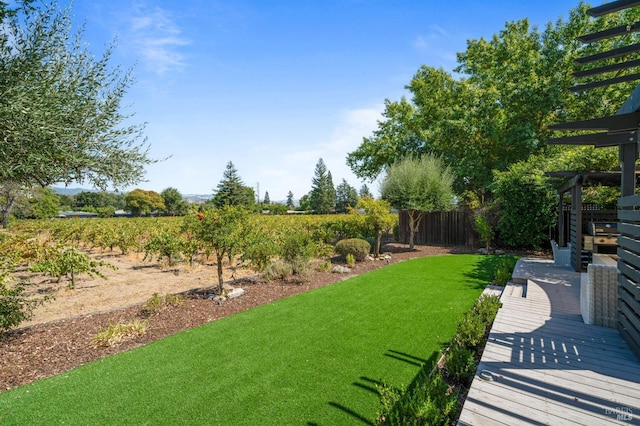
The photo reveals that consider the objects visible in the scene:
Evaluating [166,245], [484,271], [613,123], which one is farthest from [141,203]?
[613,123]

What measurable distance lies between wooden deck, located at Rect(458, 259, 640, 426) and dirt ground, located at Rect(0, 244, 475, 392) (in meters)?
4.64

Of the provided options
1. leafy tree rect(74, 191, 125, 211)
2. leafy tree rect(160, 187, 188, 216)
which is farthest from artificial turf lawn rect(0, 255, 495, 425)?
leafy tree rect(74, 191, 125, 211)

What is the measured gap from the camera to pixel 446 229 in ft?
52.6

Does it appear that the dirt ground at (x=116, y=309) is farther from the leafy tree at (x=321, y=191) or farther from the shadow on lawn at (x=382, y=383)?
the leafy tree at (x=321, y=191)

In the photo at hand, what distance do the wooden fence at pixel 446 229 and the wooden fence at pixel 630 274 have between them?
11402 millimetres

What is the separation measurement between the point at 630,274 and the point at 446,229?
12.8 metres

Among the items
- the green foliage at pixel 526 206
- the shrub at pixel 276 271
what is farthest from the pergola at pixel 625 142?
the green foliage at pixel 526 206

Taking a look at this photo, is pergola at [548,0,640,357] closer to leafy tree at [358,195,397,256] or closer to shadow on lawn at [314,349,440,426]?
shadow on lawn at [314,349,440,426]

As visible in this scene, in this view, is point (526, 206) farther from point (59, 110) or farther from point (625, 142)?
point (59, 110)

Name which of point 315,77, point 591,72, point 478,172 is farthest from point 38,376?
point 478,172

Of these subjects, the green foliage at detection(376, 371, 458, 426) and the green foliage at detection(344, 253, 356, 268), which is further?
the green foliage at detection(344, 253, 356, 268)

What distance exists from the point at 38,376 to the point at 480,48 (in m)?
24.8

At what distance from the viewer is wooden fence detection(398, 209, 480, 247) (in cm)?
1520

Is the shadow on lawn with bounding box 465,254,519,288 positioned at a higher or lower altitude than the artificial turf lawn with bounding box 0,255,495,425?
higher
